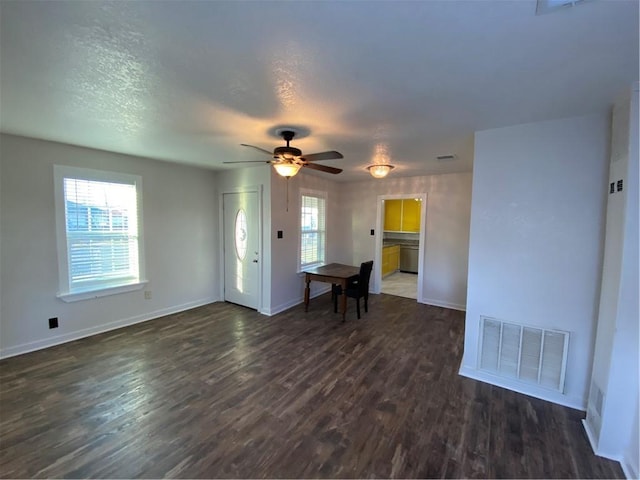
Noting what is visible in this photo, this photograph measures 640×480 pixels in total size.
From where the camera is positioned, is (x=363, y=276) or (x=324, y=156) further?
(x=363, y=276)

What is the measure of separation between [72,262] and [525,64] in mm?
4798

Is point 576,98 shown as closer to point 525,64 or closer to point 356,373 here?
point 525,64

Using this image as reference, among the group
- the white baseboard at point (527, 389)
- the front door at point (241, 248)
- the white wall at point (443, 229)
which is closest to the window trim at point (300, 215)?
the front door at point (241, 248)

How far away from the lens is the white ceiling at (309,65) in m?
1.19

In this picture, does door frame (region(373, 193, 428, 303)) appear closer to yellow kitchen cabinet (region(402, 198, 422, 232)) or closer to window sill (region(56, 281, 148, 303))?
yellow kitchen cabinet (region(402, 198, 422, 232))

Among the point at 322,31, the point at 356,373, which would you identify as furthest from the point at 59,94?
the point at 356,373

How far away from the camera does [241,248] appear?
188 inches

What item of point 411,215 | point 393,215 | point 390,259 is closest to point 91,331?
point 390,259

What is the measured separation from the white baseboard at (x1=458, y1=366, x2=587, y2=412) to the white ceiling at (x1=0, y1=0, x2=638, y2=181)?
237 centimetres

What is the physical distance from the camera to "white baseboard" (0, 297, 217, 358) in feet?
10.0

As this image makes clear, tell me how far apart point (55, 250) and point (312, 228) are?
3.69 m

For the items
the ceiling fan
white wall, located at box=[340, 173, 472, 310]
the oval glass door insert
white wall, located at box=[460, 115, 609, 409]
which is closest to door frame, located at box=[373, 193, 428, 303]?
white wall, located at box=[340, 173, 472, 310]

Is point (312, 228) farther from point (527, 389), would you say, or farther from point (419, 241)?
point (527, 389)

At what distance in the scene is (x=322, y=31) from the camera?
1.28m
